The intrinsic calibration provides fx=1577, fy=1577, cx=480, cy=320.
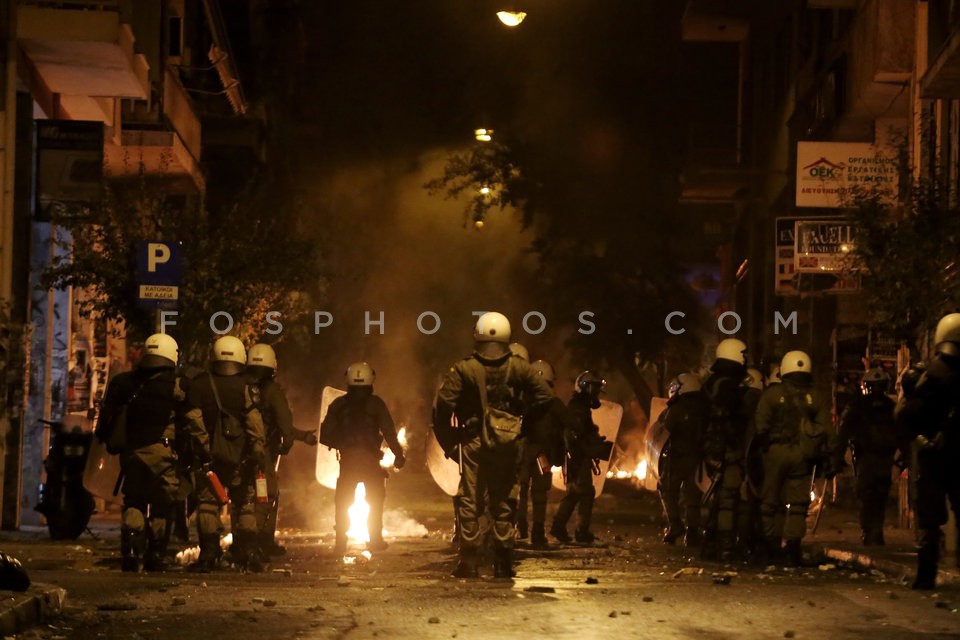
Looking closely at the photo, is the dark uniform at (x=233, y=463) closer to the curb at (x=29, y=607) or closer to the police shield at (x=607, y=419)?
the curb at (x=29, y=607)

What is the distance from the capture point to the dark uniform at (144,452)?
12.1 meters

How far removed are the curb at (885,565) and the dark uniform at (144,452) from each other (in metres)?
5.71

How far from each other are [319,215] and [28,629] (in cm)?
3356

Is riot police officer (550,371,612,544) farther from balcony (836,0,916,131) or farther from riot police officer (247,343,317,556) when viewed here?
balcony (836,0,916,131)

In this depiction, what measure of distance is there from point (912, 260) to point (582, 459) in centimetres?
403

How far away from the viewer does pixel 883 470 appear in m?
16.2

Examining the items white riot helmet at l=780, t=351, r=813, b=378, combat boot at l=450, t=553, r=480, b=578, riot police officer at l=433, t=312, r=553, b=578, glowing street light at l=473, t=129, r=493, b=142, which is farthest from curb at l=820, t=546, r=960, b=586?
glowing street light at l=473, t=129, r=493, b=142

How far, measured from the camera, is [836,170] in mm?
20750

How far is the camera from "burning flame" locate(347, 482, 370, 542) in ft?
54.4

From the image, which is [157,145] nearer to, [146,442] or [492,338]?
[146,442]

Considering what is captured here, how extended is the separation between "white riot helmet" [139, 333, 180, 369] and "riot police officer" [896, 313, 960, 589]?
5520mm

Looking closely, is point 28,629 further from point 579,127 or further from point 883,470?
point 579,127

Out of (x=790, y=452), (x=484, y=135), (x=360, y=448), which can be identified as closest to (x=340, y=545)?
(x=360, y=448)

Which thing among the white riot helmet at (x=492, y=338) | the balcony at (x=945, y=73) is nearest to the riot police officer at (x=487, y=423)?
the white riot helmet at (x=492, y=338)
